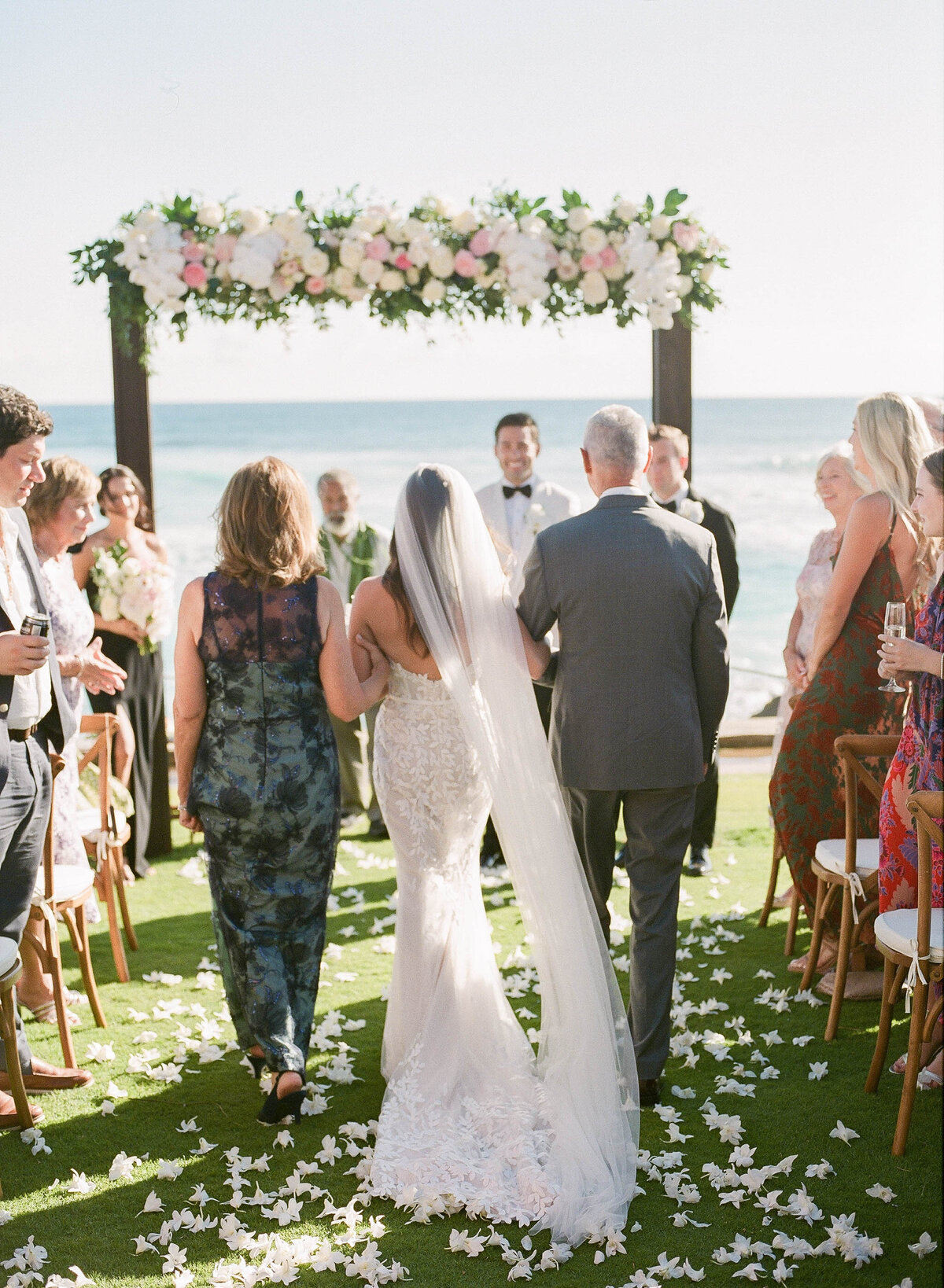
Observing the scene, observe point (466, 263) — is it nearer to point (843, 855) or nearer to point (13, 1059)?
Answer: point (843, 855)

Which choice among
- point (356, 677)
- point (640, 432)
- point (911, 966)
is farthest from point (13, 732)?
point (911, 966)

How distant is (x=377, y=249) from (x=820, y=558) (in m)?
2.57

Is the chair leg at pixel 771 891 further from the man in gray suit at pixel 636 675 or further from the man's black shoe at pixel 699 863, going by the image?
the man in gray suit at pixel 636 675

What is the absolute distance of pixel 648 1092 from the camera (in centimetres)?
382

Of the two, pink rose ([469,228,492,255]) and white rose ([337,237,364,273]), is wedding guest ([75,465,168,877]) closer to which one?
white rose ([337,237,364,273])

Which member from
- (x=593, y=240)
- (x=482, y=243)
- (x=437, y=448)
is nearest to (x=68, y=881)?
(x=482, y=243)

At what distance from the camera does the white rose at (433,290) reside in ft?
19.0

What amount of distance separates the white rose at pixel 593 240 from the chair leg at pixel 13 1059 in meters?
4.24

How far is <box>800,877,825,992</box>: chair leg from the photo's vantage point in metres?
4.59

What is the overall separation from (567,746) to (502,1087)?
3.45ft

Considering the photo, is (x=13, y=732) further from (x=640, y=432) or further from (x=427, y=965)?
(x=640, y=432)

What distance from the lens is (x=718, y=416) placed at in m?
42.9

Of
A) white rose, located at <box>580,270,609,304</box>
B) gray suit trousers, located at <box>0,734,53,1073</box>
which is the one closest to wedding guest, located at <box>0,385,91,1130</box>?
gray suit trousers, located at <box>0,734,53,1073</box>

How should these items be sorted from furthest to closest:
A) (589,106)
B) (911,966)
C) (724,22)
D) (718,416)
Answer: (718,416) → (589,106) → (724,22) → (911,966)
